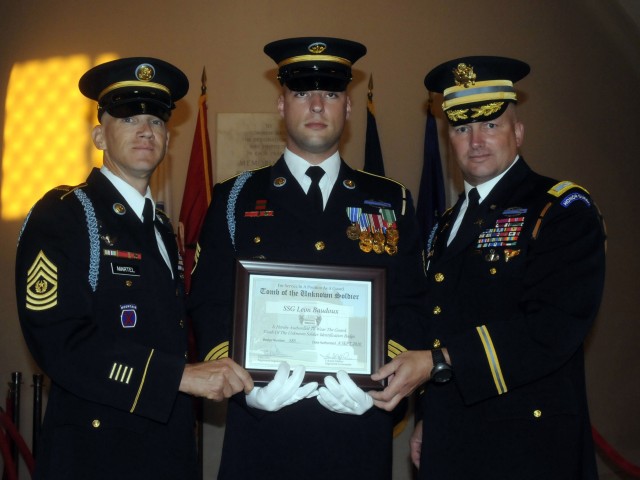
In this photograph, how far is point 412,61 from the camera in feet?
18.5

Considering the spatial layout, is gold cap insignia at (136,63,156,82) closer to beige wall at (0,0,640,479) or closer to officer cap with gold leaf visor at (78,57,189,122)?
officer cap with gold leaf visor at (78,57,189,122)

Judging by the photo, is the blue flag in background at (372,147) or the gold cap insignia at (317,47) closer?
the gold cap insignia at (317,47)

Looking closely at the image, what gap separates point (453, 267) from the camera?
2.84 meters

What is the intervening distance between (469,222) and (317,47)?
0.87m

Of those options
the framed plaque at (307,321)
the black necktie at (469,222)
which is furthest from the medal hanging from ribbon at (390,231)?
the framed plaque at (307,321)

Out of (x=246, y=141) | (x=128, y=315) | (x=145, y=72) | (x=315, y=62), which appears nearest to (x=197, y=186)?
(x=246, y=141)

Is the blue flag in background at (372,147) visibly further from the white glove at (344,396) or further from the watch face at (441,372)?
the white glove at (344,396)

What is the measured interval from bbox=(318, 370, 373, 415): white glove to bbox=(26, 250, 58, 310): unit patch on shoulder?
2.92 feet

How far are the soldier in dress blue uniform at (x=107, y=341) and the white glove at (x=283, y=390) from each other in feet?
0.21

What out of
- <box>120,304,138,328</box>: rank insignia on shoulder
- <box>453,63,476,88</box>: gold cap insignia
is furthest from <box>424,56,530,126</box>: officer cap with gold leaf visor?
<box>120,304,138,328</box>: rank insignia on shoulder

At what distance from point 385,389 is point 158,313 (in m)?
0.80

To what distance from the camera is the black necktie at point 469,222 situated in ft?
9.31

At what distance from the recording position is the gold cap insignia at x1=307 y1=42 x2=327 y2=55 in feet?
9.89

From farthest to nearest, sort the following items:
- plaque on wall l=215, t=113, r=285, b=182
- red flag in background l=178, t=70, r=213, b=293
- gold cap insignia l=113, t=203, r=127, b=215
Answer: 1. plaque on wall l=215, t=113, r=285, b=182
2. red flag in background l=178, t=70, r=213, b=293
3. gold cap insignia l=113, t=203, r=127, b=215
